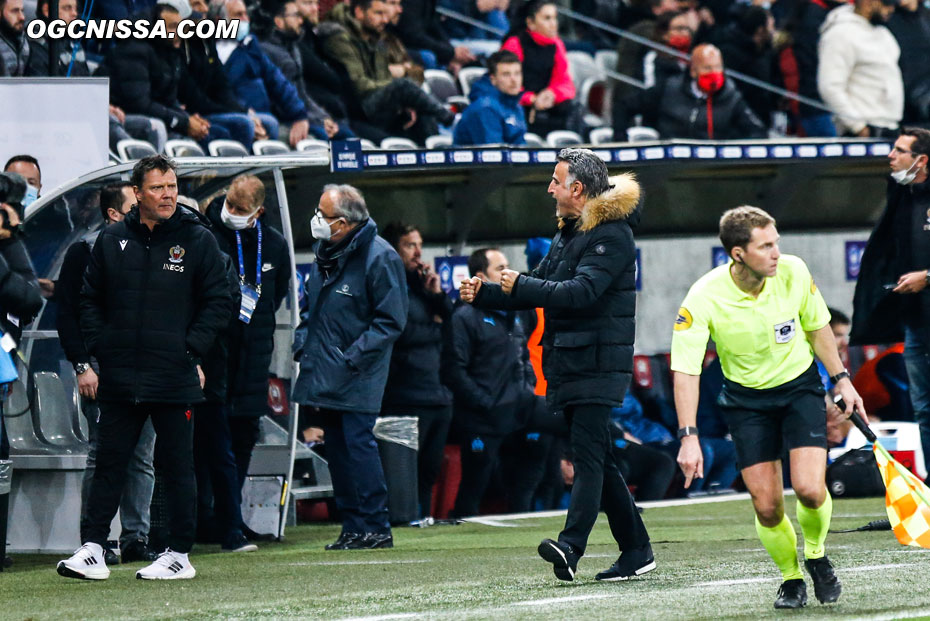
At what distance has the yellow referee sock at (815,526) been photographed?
615 cm

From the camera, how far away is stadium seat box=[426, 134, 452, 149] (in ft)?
42.9

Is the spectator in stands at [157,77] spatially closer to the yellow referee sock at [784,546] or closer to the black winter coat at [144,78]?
the black winter coat at [144,78]

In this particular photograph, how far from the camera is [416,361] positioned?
1076 cm

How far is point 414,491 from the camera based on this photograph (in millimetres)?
10562

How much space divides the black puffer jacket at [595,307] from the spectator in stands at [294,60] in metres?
6.34

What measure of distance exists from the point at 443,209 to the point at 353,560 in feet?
17.6

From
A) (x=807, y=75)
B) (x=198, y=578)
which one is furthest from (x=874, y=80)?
(x=198, y=578)

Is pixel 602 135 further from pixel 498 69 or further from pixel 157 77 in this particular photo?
pixel 157 77

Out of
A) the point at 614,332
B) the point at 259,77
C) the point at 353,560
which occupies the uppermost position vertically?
the point at 259,77

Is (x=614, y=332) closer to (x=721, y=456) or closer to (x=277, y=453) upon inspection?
(x=277, y=453)

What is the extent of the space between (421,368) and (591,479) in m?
3.94

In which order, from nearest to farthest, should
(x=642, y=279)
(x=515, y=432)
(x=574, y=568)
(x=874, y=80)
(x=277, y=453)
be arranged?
(x=574, y=568) < (x=277, y=453) < (x=515, y=432) < (x=642, y=279) < (x=874, y=80)

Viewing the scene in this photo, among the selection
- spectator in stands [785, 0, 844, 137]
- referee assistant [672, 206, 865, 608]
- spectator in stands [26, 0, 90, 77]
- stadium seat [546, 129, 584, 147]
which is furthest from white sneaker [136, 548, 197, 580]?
spectator in stands [785, 0, 844, 137]

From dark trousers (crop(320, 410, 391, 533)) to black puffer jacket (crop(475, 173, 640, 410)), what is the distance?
85.7 inches
